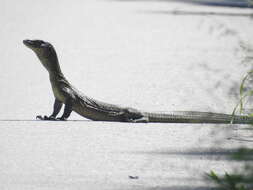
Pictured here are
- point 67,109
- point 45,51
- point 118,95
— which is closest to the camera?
point 67,109

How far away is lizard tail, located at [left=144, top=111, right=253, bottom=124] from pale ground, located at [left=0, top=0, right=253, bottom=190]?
0.17m

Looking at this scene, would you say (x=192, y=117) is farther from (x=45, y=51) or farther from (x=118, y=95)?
(x=118, y=95)

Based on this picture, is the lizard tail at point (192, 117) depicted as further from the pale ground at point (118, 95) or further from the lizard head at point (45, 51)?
the lizard head at point (45, 51)

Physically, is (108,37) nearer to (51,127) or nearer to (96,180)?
(51,127)

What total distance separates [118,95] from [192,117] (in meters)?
2.22

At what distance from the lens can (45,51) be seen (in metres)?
8.68

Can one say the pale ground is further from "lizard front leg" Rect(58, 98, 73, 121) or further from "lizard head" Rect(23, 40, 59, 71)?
"lizard head" Rect(23, 40, 59, 71)

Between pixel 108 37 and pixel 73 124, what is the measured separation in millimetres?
9944

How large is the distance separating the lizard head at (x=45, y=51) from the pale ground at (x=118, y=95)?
68 centimetres

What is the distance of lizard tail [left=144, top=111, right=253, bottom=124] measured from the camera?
846cm

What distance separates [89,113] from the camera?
8.73 m

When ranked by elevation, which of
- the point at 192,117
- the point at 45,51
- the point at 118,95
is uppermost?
the point at 45,51

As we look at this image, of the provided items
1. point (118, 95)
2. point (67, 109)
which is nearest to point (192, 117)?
point (67, 109)

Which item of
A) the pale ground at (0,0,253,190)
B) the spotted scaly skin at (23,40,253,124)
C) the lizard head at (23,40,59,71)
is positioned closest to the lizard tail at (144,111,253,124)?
→ the spotted scaly skin at (23,40,253,124)
